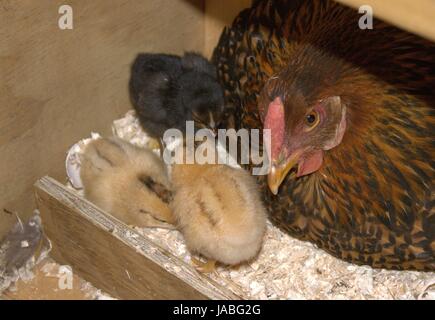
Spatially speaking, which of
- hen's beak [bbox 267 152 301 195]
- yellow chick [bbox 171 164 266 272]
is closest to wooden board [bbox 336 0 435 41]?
hen's beak [bbox 267 152 301 195]

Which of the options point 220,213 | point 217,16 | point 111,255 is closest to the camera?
point 220,213

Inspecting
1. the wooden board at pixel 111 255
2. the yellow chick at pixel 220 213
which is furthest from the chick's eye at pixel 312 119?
the wooden board at pixel 111 255

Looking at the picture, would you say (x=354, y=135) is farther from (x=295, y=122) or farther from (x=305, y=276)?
(x=305, y=276)

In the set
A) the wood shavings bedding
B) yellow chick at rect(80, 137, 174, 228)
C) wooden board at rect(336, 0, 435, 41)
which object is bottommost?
the wood shavings bedding

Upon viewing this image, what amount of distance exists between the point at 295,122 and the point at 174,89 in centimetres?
67

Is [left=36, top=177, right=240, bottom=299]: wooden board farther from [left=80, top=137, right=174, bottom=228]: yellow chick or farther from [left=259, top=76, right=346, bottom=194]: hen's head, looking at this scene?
[left=259, top=76, right=346, bottom=194]: hen's head

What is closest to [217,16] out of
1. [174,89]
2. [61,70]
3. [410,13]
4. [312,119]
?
[174,89]

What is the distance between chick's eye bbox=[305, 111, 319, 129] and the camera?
5.33 ft

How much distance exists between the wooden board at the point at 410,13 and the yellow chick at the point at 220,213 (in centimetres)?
78

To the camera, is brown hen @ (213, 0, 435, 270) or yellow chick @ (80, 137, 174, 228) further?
yellow chick @ (80, 137, 174, 228)

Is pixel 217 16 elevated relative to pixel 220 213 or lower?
elevated

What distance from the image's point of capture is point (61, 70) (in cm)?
199

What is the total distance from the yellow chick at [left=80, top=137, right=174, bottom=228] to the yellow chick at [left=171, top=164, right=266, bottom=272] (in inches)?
3.7

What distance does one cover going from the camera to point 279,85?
1618 millimetres
